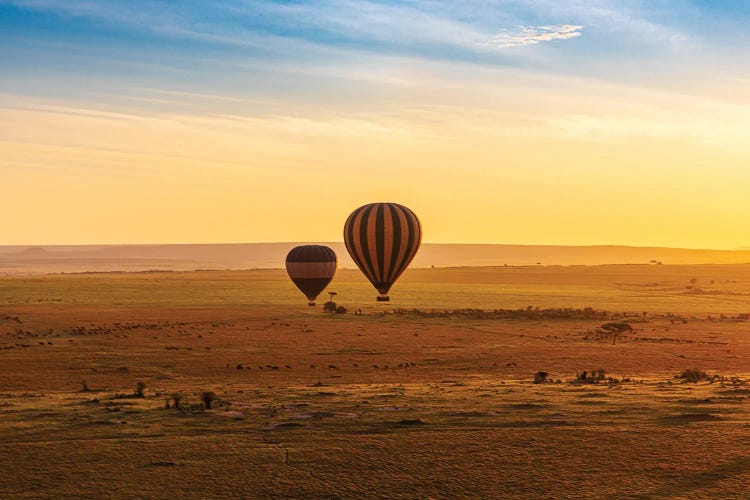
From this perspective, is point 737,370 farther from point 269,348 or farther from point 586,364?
point 269,348

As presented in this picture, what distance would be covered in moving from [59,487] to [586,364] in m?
30.9

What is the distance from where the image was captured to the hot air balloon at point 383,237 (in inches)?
2719

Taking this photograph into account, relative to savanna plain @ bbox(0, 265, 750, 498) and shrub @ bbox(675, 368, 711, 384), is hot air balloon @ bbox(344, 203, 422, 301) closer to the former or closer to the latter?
savanna plain @ bbox(0, 265, 750, 498)

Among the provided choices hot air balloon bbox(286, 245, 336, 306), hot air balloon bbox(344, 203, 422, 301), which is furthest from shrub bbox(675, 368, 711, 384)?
hot air balloon bbox(286, 245, 336, 306)

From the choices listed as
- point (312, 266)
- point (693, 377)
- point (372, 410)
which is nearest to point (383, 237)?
point (312, 266)

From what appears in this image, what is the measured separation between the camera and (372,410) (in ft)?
78.2

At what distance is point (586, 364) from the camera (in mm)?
42281

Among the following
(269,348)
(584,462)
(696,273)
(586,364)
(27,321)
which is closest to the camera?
(584,462)

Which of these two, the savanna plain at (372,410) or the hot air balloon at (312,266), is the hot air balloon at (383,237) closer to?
the savanna plain at (372,410)

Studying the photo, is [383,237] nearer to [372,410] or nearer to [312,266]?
[312,266]

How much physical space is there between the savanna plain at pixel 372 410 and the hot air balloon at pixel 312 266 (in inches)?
697

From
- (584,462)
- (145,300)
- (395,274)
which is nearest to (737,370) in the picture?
(584,462)

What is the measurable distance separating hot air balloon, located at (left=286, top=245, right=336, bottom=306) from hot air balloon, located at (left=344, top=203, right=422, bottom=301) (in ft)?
33.6

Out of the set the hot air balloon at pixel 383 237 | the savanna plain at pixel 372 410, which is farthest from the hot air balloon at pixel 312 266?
the savanna plain at pixel 372 410
